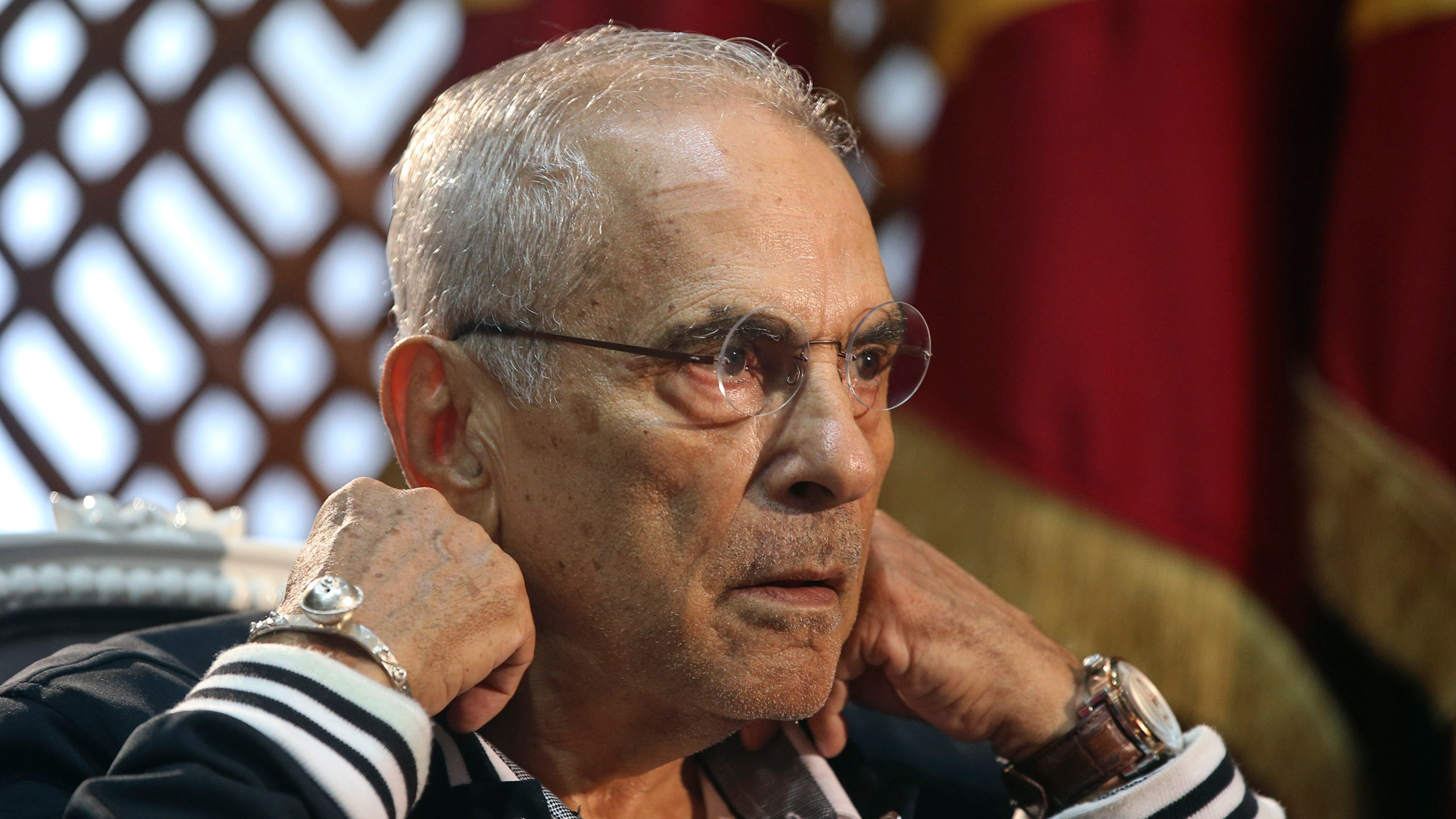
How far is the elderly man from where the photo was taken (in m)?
0.79

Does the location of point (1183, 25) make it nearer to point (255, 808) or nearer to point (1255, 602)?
point (1255, 602)

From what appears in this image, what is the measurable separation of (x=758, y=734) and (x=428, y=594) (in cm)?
36

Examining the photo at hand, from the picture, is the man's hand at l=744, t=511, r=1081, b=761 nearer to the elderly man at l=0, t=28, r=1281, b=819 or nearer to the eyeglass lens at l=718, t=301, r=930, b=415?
the elderly man at l=0, t=28, r=1281, b=819

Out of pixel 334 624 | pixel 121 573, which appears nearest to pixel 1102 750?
pixel 334 624

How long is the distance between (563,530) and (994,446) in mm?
1004

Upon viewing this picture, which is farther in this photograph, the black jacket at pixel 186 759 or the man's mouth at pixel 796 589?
the man's mouth at pixel 796 589

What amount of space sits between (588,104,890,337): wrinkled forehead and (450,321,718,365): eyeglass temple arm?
17 mm

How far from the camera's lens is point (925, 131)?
191 cm

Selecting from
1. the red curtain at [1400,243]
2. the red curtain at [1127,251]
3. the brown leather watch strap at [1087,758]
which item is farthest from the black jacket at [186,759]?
the red curtain at [1400,243]

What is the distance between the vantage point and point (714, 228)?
87 cm

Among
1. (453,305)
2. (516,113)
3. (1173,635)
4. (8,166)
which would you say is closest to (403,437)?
(453,305)

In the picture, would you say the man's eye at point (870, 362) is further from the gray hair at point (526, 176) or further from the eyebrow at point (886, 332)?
the gray hair at point (526, 176)

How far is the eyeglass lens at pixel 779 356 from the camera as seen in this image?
0.87 meters

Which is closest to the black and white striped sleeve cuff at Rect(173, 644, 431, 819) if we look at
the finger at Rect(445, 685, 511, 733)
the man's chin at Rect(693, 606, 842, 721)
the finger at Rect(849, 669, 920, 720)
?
the finger at Rect(445, 685, 511, 733)
